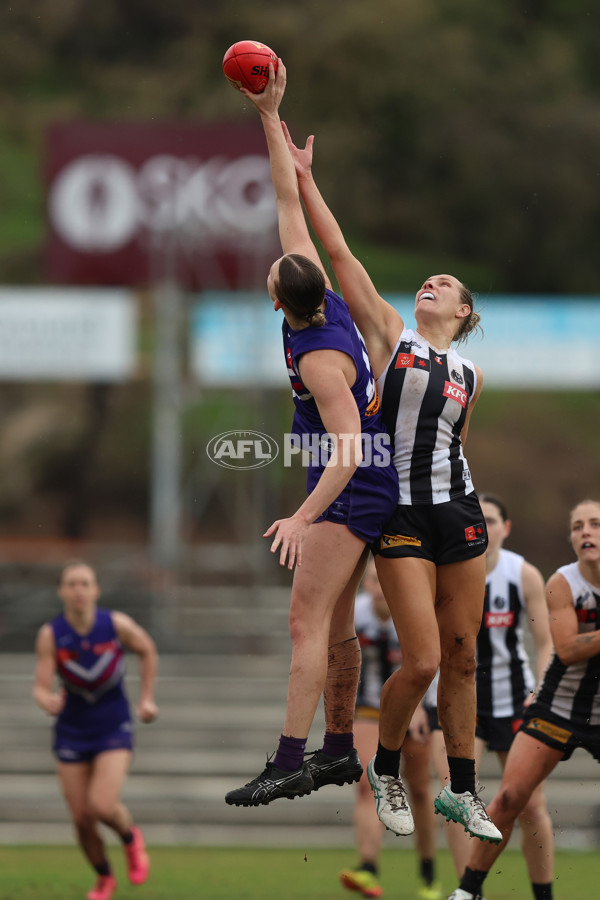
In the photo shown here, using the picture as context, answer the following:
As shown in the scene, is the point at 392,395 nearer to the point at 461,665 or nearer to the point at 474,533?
the point at 474,533

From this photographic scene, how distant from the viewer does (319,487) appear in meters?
4.56

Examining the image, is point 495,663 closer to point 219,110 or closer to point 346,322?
point 346,322

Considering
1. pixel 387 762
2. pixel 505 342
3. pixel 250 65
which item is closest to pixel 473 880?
pixel 387 762

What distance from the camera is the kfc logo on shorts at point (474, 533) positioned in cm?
498

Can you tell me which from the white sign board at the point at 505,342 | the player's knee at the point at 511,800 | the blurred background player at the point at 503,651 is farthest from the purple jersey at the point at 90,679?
the white sign board at the point at 505,342

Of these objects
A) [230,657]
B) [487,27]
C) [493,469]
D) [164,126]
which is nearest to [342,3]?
[487,27]

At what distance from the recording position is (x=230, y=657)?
1741 centimetres

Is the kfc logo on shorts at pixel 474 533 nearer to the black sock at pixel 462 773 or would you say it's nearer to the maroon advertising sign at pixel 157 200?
the black sock at pixel 462 773

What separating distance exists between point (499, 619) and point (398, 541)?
2569 millimetres

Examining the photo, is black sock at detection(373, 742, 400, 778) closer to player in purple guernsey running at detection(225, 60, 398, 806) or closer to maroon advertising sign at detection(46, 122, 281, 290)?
player in purple guernsey running at detection(225, 60, 398, 806)

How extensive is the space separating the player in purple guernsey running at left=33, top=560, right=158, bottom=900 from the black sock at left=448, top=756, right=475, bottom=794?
340cm

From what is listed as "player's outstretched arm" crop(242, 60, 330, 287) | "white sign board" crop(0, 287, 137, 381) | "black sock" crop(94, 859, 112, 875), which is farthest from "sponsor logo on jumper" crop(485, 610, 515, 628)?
"white sign board" crop(0, 287, 137, 381)

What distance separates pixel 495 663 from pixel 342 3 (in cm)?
3031

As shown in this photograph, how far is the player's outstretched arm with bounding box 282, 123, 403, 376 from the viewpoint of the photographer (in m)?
4.98
